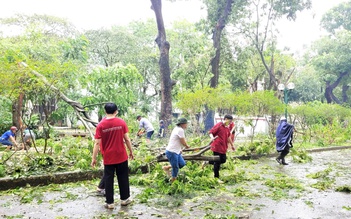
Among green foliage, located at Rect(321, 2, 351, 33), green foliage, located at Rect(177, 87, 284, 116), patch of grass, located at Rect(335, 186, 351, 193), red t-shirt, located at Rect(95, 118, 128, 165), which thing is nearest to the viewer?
red t-shirt, located at Rect(95, 118, 128, 165)

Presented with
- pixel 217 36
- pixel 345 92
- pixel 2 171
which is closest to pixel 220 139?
pixel 2 171

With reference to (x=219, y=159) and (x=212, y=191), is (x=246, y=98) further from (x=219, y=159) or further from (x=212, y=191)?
(x=212, y=191)

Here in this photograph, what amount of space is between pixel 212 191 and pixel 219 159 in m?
1.24

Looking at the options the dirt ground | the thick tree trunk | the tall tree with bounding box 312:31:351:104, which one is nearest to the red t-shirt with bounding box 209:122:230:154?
the dirt ground

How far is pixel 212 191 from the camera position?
7.26 meters

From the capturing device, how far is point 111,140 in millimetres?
5777

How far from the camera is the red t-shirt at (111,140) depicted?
5777mm

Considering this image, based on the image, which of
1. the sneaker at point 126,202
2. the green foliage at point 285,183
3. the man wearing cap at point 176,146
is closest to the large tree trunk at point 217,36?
the green foliage at point 285,183

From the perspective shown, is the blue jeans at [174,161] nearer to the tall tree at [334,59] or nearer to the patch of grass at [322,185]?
the patch of grass at [322,185]

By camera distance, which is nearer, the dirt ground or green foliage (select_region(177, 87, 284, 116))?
the dirt ground

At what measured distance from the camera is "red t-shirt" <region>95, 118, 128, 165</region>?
5.78 m

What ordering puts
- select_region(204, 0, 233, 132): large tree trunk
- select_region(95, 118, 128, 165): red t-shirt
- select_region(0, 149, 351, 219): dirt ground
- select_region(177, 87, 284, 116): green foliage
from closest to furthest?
select_region(0, 149, 351, 219): dirt ground → select_region(95, 118, 128, 165): red t-shirt → select_region(177, 87, 284, 116): green foliage → select_region(204, 0, 233, 132): large tree trunk

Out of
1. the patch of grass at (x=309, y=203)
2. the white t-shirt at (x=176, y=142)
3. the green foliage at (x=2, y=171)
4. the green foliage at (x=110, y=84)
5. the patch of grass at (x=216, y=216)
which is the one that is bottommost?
the patch of grass at (x=309, y=203)

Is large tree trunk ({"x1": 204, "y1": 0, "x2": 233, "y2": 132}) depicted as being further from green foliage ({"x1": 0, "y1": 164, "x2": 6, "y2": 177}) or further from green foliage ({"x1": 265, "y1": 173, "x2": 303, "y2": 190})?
green foliage ({"x1": 0, "y1": 164, "x2": 6, "y2": 177})
